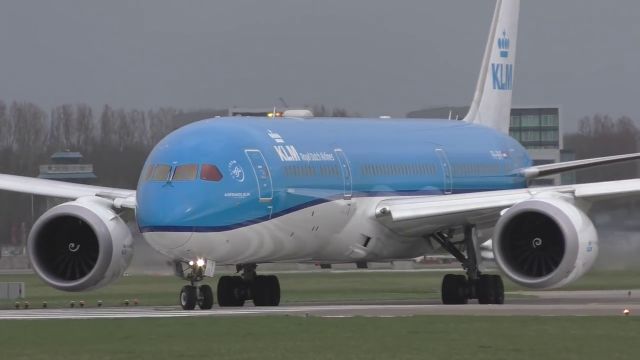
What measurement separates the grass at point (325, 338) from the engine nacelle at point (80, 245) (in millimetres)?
6209

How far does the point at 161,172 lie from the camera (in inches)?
1251

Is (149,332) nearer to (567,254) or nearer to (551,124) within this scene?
(567,254)

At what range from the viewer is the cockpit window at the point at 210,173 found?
31.6 meters

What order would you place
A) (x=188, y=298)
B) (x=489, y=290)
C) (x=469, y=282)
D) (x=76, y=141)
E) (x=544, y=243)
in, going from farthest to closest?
1. (x=76, y=141)
2. (x=469, y=282)
3. (x=489, y=290)
4. (x=544, y=243)
5. (x=188, y=298)

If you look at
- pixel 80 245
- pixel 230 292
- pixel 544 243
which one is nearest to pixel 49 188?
pixel 80 245

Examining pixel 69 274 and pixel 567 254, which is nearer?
pixel 567 254

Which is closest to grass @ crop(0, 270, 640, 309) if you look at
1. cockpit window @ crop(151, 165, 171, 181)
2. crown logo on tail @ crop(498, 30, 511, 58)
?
crown logo on tail @ crop(498, 30, 511, 58)

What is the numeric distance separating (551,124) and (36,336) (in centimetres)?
8932

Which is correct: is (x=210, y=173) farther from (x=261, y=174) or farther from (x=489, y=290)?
(x=489, y=290)

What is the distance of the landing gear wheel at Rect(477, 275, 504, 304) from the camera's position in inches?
1468

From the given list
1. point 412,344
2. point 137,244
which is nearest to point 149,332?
point 412,344

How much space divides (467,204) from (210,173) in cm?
633

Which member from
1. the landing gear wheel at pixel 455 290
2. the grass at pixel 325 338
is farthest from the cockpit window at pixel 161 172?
the landing gear wheel at pixel 455 290

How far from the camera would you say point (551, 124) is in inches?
4358
